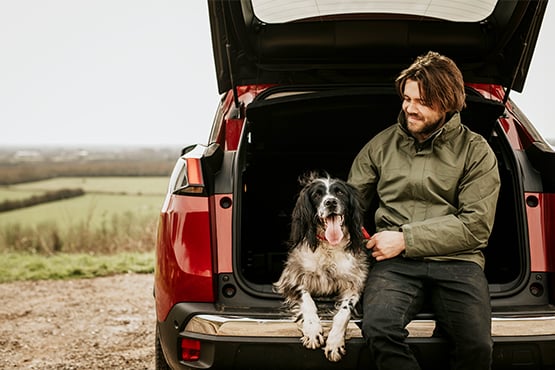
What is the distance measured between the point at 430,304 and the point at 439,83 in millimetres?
1127

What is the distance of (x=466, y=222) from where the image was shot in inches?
127

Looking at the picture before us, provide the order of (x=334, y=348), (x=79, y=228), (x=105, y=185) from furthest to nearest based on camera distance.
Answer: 1. (x=105, y=185)
2. (x=79, y=228)
3. (x=334, y=348)

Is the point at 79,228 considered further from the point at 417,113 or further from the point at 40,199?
the point at 417,113

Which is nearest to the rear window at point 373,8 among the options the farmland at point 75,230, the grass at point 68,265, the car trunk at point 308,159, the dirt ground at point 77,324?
the car trunk at point 308,159

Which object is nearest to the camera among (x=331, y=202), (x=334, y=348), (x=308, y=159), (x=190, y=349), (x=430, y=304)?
(x=334, y=348)

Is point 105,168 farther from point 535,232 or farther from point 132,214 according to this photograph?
point 535,232

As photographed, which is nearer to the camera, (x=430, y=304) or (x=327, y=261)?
(x=430, y=304)

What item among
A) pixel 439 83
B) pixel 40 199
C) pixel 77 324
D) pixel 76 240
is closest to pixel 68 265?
pixel 76 240

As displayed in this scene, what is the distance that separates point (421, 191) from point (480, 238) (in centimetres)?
37

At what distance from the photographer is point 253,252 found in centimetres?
439

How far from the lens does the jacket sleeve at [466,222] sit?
3.21 m

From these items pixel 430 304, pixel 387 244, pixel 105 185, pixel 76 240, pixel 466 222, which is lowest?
pixel 76 240

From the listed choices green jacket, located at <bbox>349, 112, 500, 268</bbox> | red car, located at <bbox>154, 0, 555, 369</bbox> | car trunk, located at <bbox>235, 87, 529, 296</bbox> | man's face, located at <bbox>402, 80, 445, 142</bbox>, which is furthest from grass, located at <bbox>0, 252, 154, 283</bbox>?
man's face, located at <bbox>402, 80, 445, 142</bbox>

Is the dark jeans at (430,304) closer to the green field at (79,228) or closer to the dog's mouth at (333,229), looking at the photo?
the dog's mouth at (333,229)
